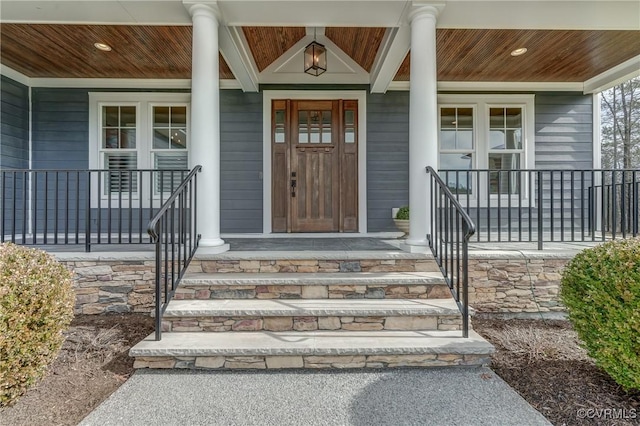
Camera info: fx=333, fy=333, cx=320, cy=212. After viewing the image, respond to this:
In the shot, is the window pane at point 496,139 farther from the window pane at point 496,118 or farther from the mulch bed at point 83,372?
the mulch bed at point 83,372

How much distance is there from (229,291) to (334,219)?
2.87m

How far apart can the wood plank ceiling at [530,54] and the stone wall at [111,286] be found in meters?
4.42

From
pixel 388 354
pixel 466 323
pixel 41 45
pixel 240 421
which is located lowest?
pixel 240 421

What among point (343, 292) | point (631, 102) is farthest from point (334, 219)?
point (631, 102)

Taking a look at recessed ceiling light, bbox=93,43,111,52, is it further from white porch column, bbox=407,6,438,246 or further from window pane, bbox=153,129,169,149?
white porch column, bbox=407,6,438,246

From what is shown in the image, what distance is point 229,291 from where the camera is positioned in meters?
2.93

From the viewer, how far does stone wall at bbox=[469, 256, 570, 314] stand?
344 cm

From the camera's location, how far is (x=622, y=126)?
34.4 ft

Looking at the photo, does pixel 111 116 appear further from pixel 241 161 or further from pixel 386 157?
pixel 386 157

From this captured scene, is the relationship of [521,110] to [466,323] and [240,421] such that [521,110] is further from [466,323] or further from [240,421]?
[240,421]

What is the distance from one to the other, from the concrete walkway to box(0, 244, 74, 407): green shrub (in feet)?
1.61

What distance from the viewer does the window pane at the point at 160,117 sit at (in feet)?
18.5

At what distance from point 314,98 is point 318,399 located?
464 centimetres

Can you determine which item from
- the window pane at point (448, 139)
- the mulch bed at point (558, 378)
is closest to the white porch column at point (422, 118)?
the mulch bed at point (558, 378)
